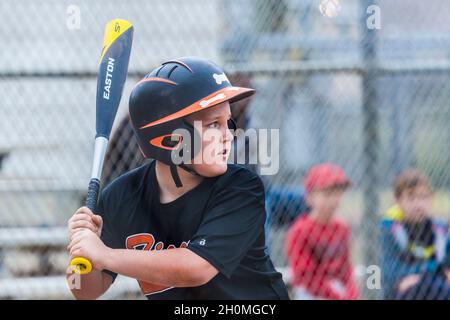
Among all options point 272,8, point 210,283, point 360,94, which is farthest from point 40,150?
point 210,283

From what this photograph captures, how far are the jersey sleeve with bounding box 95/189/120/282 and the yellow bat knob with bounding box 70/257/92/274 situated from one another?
167 millimetres

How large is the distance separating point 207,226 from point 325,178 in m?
1.90

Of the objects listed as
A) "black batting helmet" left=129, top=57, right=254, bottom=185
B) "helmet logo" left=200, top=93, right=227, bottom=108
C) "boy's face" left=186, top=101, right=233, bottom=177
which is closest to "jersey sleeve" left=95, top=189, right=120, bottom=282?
"black batting helmet" left=129, top=57, right=254, bottom=185

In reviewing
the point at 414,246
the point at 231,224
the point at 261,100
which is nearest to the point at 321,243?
the point at 414,246

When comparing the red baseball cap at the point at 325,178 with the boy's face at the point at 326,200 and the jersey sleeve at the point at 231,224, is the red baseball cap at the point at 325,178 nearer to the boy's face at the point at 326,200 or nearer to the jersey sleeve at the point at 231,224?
the boy's face at the point at 326,200

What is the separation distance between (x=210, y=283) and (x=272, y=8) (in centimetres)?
208

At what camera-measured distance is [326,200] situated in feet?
13.3

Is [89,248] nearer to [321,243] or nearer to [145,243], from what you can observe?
[145,243]

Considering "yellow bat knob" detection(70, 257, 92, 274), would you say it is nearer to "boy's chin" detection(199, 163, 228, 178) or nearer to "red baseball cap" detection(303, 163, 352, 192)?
"boy's chin" detection(199, 163, 228, 178)

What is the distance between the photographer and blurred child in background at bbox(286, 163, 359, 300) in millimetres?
4023

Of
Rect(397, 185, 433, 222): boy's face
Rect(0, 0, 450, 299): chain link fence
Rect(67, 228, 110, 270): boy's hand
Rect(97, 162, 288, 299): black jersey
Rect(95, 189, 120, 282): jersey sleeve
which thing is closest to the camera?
Rect(67, 228, 110, 270): boy's hand

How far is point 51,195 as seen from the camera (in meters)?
4.40

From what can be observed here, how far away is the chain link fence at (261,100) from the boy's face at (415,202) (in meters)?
0.14

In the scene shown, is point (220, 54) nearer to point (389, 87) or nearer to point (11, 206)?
point (389, 87)
